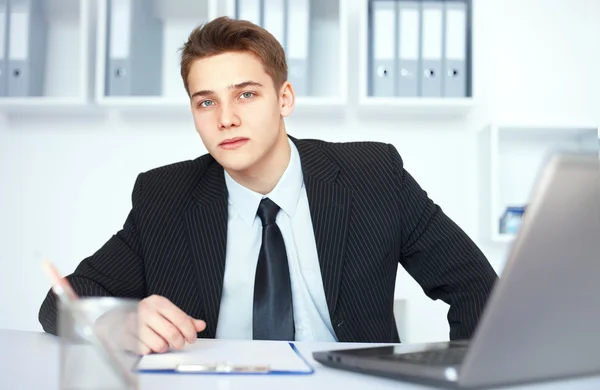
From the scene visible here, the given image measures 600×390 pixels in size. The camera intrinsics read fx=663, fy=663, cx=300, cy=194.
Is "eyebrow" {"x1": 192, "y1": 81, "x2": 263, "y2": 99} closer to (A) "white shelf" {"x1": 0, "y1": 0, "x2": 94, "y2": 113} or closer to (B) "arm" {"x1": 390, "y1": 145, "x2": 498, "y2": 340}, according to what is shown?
(B) "arm" {"x1": 390, "y1": 145, "x2": 498, "y2": 340}

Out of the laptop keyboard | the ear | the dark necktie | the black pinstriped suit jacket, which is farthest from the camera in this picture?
the ear

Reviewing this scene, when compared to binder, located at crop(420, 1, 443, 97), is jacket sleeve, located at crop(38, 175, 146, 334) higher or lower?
lower

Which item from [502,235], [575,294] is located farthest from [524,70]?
[575,294]

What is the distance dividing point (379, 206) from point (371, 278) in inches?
7.0

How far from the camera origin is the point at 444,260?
5.02ft

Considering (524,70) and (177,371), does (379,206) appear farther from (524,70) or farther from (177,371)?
(524,70)

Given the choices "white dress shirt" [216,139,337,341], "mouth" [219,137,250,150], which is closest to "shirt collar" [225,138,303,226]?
"white dress shirt" [216,139,337,341]

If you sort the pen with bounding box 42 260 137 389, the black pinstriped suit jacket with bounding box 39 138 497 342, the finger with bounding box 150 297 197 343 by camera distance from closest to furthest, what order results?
the pen with bounding box 42 260 137 389 < the finger with bounding box 150 297 197 343 < the black pinstriped suit jacket with bounding box 39 138 497 342

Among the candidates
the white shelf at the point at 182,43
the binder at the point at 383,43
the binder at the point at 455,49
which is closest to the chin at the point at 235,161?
the white shelf at the point at 182,43

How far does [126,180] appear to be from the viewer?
2744 mm

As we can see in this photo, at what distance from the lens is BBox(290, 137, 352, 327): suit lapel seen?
1.50m

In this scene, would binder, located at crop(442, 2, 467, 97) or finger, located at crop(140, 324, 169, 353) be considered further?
binder, located at crop(442, 2, 467, 97)

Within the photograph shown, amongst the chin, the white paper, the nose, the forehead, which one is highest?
the forehead

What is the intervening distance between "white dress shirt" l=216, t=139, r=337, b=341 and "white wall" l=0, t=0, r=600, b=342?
3.78 feet
